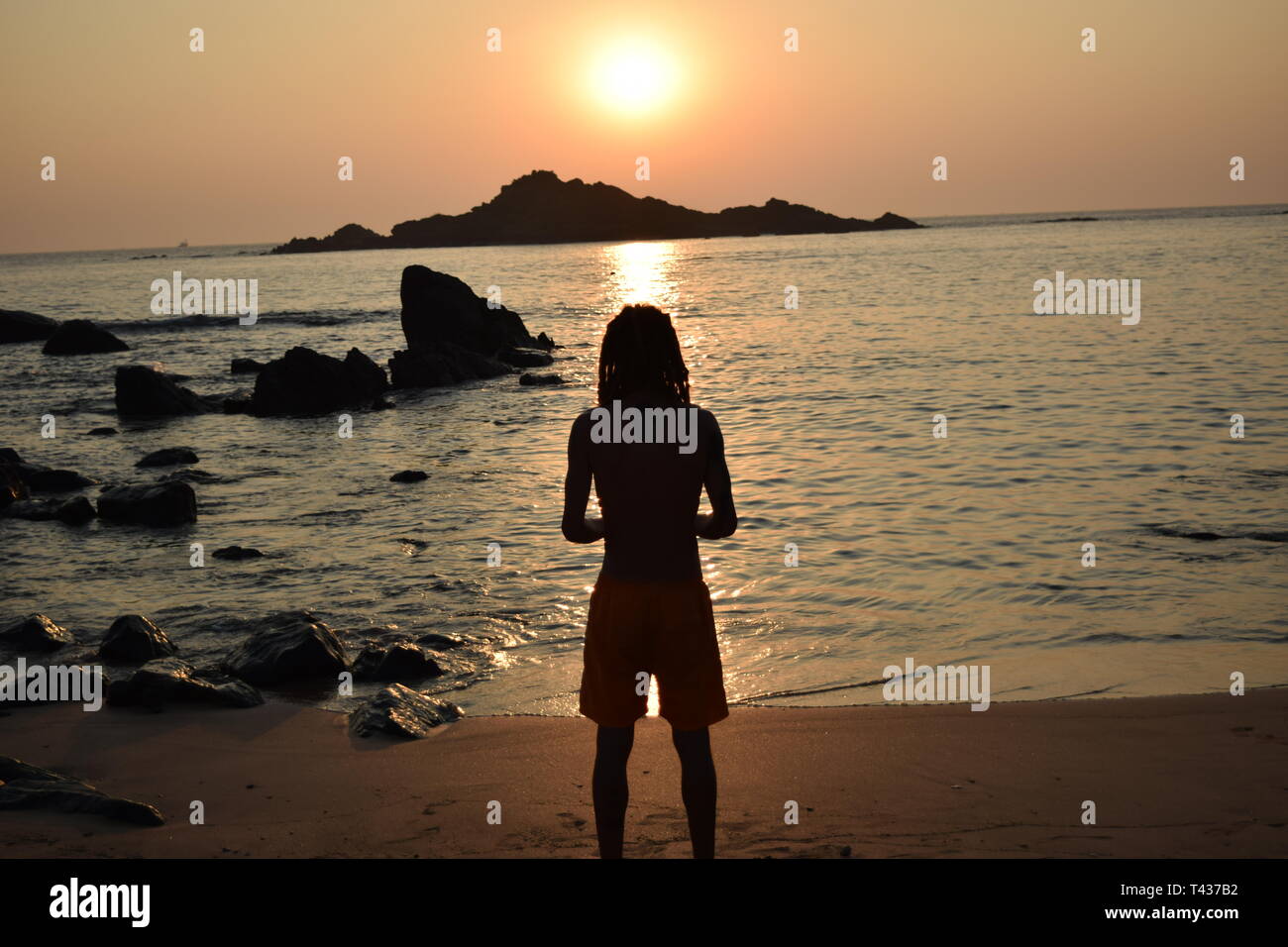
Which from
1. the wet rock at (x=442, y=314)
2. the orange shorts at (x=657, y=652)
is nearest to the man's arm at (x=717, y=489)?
the orange shorts at (x=657, y=652)

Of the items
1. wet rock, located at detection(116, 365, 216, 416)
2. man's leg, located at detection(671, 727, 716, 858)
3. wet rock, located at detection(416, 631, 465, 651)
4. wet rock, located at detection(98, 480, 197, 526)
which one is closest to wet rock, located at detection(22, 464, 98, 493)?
wet rock, located at detection(98, 480, 197, 526)

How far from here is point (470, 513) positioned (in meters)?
14.7

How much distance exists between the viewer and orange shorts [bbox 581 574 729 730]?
422 cm

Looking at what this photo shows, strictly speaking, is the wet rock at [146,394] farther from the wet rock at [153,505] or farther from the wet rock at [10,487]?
the wet rock at [153,505]

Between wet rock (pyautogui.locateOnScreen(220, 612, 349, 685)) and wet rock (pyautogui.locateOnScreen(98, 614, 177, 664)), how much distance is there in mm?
695

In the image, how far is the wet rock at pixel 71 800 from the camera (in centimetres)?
571

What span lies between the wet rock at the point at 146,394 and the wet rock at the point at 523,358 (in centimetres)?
1172

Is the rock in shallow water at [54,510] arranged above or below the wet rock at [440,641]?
above

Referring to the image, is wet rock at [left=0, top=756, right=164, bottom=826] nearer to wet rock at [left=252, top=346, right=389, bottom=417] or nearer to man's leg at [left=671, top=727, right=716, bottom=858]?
man's leg at [left=671, top=727, right=716, bottom=858]

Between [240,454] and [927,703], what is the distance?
16.4 meters

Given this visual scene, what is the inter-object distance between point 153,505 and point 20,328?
137ft

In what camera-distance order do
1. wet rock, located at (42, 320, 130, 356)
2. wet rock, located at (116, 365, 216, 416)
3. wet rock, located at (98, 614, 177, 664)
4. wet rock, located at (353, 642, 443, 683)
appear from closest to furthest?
wet rock, located at (353, 642, 443, 683) < wet rock, located at (98, 614, 177, 664) < wet rock, located at (116, 365, 216, 416) < wet rock, located at (42, 320, 130, 356)

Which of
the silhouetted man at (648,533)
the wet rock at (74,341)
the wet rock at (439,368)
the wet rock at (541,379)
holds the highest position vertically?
the wet rock at (74,341)
